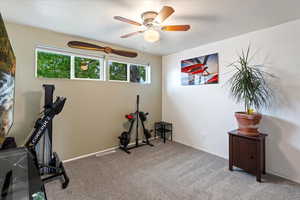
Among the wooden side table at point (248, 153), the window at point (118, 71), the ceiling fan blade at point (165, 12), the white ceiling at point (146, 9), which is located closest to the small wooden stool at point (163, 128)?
the window at point (118, 71)

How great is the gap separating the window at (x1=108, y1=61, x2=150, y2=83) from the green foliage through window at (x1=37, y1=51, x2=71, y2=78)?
86cm

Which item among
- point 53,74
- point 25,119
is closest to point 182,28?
point 53,74

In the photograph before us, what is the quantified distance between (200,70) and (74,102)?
2.71 meters

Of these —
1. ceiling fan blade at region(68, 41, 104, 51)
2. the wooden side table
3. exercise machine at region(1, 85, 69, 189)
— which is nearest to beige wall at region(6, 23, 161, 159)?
ceiling fan blade at region(68, 41, 104, 51)

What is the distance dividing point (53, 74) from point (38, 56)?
1.20 feet

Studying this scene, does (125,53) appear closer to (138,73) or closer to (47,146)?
(138,73)

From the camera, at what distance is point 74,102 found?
2.84 m

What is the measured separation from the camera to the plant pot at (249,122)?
2230mm

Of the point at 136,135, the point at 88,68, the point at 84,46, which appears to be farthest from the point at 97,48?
the point at 136,135

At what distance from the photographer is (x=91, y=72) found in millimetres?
3148

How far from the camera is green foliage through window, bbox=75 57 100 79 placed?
3002 millimetres

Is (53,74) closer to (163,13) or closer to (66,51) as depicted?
(66,51)

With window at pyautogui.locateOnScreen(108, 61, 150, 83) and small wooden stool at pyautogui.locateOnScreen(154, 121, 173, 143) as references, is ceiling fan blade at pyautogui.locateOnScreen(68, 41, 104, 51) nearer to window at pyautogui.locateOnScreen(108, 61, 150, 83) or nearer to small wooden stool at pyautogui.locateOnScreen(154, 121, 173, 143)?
window at pyautogui.locateOnScreen(108, 61, 150, 83)

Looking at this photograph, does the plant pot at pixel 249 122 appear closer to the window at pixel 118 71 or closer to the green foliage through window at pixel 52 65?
the window at pixel 118 71
